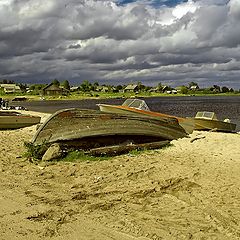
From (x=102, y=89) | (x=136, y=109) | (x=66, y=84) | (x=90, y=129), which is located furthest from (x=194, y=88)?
(x=90, y=129)

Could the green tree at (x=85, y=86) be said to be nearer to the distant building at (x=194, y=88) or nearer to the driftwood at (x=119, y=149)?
the distant building at (x=194, y=88)

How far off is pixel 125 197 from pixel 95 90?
6384 inches

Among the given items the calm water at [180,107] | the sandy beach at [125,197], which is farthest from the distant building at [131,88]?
the sandy beach at [125,197]

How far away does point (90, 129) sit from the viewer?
1180cm

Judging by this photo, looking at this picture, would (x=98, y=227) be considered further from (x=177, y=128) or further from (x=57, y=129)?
(x=177, y=128)

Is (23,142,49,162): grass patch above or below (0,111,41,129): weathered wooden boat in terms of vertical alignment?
below

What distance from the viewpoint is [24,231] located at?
539cm

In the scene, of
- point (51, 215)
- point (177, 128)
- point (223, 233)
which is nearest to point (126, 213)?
point (51, 215)

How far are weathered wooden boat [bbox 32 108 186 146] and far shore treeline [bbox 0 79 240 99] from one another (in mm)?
114060

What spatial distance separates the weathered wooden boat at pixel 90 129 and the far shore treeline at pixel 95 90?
114060 mm

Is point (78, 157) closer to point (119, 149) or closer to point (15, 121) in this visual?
point (119, 149)

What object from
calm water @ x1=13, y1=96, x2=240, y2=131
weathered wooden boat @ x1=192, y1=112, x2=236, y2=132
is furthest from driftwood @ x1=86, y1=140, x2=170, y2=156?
calm water @ x1=13, y1=96, x2=240, y2=131

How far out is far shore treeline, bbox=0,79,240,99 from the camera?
5354 inches

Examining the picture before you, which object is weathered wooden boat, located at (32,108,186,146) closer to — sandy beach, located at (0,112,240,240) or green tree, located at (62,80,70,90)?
sandy beach, located at (0,112,240,240)
